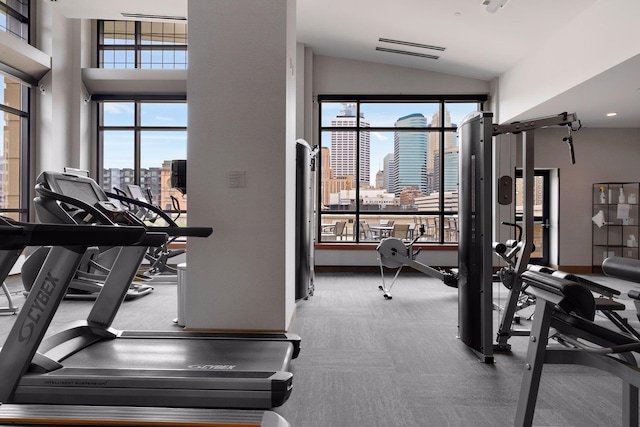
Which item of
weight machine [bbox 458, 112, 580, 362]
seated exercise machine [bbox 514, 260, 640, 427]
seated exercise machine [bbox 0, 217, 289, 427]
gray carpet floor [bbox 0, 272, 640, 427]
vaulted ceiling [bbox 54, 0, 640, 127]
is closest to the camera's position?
seated exercise machine [bbox 0, 217, 289, 427]

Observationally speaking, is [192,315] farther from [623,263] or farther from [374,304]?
[623,263]

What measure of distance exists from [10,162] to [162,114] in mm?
2697

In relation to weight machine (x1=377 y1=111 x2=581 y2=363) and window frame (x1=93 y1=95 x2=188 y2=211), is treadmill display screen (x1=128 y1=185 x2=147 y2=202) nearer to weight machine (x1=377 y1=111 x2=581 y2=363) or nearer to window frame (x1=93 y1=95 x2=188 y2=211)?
window frame (x1=93 y1=95 x2=188 y2=211)

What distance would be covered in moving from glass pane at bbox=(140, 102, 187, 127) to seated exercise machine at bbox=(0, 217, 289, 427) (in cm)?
688

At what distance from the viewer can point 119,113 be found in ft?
27.3

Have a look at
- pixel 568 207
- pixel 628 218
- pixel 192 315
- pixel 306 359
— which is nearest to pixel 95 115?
pixel 192 315

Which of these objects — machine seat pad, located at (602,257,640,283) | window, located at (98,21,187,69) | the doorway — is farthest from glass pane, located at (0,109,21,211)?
the doorway

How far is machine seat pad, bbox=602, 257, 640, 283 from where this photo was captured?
69.1 inches

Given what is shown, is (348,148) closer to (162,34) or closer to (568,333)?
(162,34)

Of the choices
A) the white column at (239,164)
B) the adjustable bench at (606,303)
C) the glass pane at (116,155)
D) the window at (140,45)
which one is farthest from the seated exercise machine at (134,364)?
the window at (140,45)

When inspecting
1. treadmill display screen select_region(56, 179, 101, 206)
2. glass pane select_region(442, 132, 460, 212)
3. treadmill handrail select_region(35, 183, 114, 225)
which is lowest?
treadmill handrail select_region(35, 183, 114, 225)

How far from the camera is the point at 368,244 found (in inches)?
299

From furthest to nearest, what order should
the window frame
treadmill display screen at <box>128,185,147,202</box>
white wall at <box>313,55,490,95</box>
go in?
the window frame, white wall at <box>313,55,490,95</box>, treadmill display screen at <box>128,185,147,202</box>

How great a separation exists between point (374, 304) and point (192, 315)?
7.60 ft
